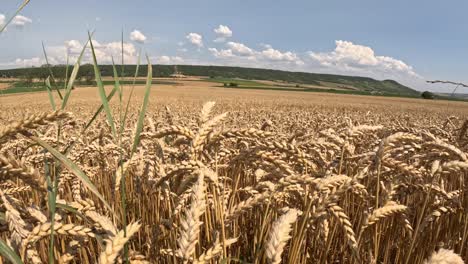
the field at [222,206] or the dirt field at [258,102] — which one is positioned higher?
the field at [222,206]

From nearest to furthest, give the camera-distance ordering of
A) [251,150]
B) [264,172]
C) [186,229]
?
1. [186,229]
2. [251,150]
3. [264,172]

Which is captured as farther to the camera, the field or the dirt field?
the dirt field

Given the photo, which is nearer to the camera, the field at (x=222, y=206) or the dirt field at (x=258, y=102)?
the field at (x=222, y=206)

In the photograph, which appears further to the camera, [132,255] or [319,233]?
[319,233]

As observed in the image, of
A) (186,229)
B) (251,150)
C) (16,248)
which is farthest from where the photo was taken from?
(251,150)

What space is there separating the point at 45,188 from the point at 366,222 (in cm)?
128

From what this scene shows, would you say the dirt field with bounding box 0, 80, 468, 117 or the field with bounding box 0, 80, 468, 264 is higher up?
the field with bounding box 0, 80, 468, 264

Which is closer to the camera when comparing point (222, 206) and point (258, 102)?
point (222, 206)

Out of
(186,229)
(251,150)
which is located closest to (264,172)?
(251,150)

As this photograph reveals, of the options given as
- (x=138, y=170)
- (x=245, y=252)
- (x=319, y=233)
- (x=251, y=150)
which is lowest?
(x=245, y=252)

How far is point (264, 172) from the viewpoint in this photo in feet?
7.30

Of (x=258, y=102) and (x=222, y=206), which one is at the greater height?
(x=222, y=206)

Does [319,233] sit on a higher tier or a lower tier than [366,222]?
lower

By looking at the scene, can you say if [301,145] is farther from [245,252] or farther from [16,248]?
[16,248]
